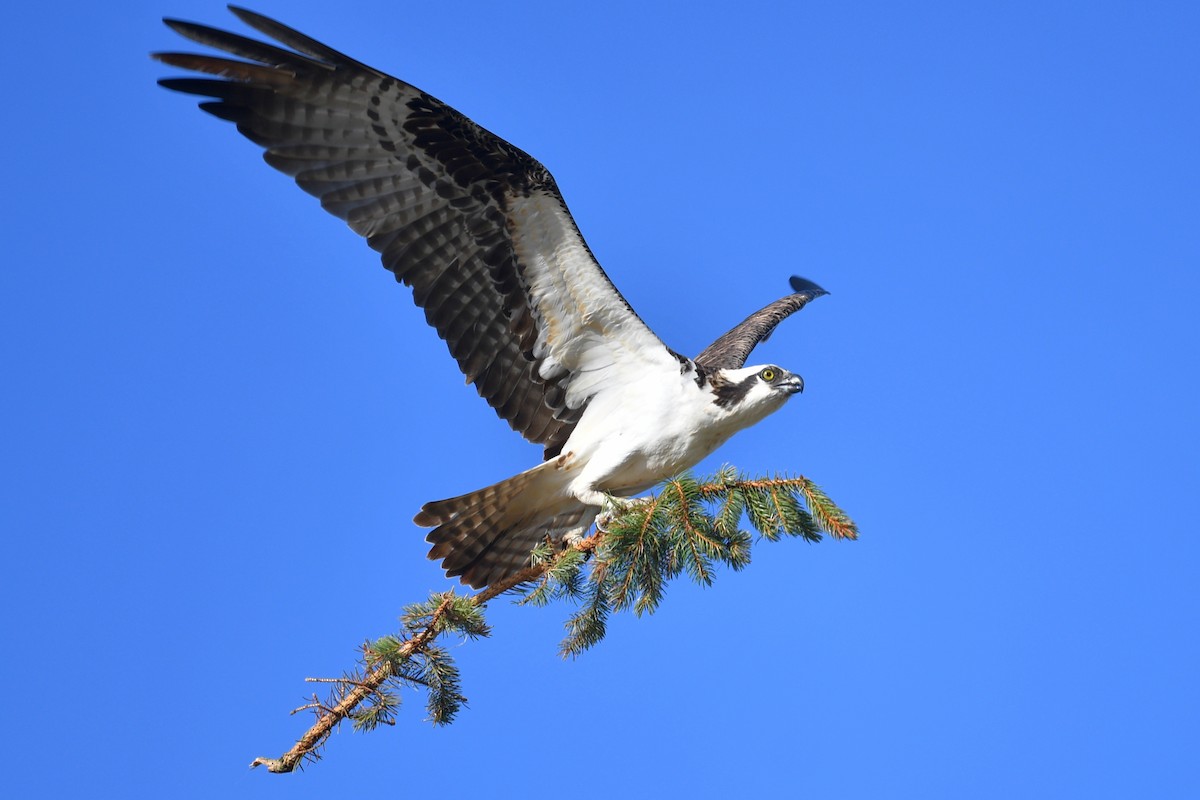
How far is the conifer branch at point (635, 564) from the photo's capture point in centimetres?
462

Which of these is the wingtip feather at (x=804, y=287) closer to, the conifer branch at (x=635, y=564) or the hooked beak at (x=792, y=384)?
the hooked beak at (x=792, y=384)

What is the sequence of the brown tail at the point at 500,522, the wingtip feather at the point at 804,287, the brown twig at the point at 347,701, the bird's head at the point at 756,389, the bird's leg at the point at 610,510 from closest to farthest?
the brown twig at the point at 347,701 → the bird's leg at the point at 610,510 → the bird's head at the point at 756,389 → the brown tail at the point at 500,522 → the wingtip feather at the point at 804,287

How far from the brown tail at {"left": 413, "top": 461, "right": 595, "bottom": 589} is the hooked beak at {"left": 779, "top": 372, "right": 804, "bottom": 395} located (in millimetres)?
1420

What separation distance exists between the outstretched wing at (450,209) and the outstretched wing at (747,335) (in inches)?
33.6

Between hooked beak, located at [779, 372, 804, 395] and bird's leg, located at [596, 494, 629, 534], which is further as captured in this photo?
hooked beak, located at [779, 372, 804, 395]

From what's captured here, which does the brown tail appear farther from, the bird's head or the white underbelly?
the bird's head

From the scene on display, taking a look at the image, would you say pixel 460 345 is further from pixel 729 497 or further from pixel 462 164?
pixel 729 497

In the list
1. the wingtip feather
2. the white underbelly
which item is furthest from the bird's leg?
the wingtip feather

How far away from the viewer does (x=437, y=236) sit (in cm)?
648

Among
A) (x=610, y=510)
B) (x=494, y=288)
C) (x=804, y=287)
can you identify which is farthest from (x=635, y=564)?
(x=804, y=287)

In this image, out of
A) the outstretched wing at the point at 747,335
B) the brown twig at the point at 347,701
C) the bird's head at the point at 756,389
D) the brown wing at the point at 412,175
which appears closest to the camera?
the brown twig at the point at 347,701

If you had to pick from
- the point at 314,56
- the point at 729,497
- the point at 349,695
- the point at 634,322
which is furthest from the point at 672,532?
the point at 314,56

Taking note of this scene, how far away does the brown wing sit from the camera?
6.07 metres

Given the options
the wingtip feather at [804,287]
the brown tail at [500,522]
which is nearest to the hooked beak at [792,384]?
the brown tail at [500,522]
